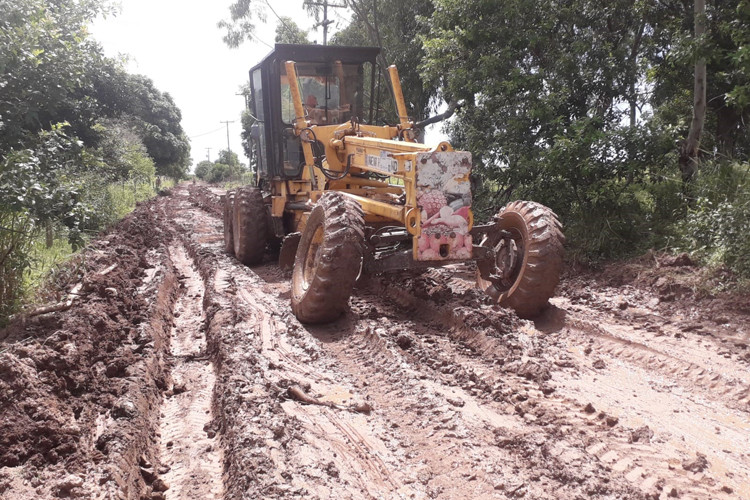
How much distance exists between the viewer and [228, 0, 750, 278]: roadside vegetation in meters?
7.80

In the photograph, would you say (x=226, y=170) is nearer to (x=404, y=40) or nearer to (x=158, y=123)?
(x=158, y=123)

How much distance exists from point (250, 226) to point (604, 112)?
237 inches

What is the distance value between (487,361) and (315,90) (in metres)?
4.86

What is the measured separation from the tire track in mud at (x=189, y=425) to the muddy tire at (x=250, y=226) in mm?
2957

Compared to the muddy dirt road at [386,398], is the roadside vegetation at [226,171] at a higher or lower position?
higher

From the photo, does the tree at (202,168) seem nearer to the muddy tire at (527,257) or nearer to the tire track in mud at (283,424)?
the muddy tire at (527,257)

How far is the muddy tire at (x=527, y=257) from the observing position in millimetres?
5730

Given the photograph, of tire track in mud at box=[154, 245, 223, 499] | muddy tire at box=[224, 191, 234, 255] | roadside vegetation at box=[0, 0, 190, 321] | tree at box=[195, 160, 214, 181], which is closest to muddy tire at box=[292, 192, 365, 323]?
tire track in mud at box=[154, 245, 223, 499]

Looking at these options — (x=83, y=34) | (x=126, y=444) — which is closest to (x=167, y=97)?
(x=83, y=34)

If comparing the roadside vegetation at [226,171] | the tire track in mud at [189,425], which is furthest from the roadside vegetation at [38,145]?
the roadside vegetation at [226,171]

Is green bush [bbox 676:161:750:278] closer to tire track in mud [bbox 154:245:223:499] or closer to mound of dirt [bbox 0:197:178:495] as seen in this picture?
tire track in mud [bbox 154:245:223:499]

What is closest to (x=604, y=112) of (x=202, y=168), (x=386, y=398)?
(x=386, y=398)

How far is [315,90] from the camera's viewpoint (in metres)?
8.09

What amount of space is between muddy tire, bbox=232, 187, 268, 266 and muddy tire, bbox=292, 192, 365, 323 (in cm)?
336
